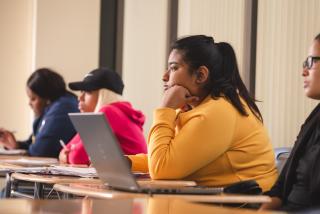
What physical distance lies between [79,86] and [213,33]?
113 centimetres

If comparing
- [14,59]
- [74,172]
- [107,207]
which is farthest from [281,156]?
[14,59]

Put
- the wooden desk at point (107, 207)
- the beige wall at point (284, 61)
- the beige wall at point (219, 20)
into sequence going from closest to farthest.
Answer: the wooden desk at point (107, 207) → the beige wall at point (284, 61) → the beige wall at point (219, 20)

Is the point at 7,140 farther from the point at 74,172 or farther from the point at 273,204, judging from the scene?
the point at 273,204

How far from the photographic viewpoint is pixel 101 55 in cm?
627

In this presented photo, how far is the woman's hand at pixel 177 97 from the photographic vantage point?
264 cm

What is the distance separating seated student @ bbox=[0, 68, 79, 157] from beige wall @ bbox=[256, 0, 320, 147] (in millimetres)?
1321

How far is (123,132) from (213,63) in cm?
123

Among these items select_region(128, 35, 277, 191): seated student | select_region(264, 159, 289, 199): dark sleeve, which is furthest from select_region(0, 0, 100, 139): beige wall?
select_region(264, 159, 289, 199): dark sleeve

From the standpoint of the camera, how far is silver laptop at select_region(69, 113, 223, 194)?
6.51ft

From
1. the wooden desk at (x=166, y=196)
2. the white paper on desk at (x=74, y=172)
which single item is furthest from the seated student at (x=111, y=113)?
the wooden desk at (x=166, y=196)

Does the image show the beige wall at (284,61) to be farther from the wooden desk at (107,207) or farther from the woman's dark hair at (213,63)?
the wooden desk at (107,207)

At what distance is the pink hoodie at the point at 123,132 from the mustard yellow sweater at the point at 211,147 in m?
1.23

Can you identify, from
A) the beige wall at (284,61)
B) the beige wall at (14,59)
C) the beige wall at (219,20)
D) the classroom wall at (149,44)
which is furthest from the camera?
the beige wall at (14,59)

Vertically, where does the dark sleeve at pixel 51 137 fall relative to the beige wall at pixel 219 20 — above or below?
below
